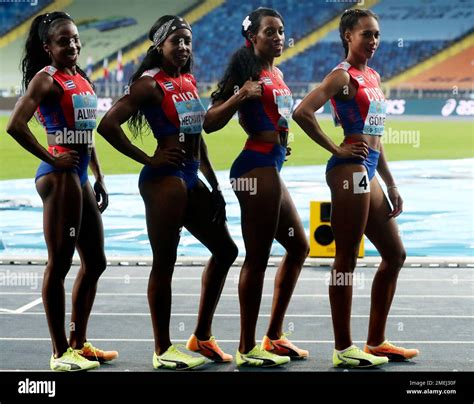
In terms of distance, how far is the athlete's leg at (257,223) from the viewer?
221 inches

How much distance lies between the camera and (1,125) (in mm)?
29812

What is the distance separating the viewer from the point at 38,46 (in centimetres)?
568

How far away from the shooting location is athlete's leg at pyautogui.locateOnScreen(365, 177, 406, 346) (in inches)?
227

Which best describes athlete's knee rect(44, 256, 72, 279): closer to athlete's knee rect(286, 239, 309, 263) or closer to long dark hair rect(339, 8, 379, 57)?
athlete's knee rect(286, 239, 309, 263)

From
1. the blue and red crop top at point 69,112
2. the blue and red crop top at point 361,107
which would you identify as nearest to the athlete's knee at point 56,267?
the blue and red crop top at point 69,112

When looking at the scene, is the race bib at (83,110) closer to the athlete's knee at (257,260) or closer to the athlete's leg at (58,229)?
the athlete's leg at (58,229)

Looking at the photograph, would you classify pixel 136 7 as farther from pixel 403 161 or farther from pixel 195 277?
pixel 195 277

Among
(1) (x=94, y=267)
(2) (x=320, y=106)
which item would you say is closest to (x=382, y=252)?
(2) (x=320, y=106)

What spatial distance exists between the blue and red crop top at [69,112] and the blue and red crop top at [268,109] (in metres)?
0.78

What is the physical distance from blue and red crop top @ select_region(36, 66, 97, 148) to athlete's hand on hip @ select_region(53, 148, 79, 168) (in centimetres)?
6

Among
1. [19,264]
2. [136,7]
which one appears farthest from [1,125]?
[19,264]

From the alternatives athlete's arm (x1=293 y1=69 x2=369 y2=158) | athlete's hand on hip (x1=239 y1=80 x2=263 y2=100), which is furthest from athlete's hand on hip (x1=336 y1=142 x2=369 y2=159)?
athlete's hand on hip (x1=239 y1=80 x2=263 y2=100)

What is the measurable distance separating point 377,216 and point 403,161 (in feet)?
58.2
